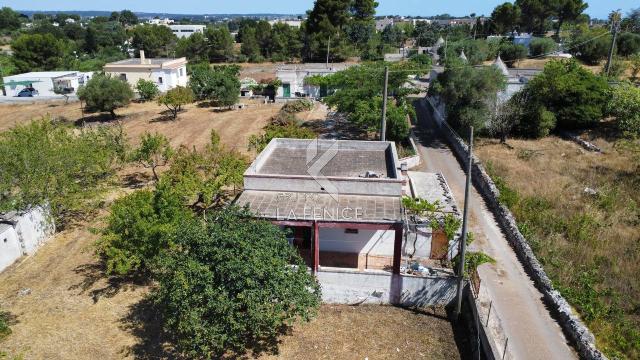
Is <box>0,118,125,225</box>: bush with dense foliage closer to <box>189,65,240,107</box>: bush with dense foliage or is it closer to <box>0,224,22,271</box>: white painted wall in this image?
<box>0,224,22,271</box>: white painted wall

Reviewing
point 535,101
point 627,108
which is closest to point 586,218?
point 627,108

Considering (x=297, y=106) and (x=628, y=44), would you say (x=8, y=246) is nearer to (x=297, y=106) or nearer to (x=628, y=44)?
(x=297, y=106)

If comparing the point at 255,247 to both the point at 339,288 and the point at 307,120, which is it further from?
the point at 307,120

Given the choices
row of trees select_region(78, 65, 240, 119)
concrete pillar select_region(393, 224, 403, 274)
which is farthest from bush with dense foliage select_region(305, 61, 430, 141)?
concrete pillar select_region(393, 224, 403, 274)

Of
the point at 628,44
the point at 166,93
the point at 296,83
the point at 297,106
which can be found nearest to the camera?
the point at 297,106

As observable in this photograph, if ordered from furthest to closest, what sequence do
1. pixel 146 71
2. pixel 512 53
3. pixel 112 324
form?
1. pixel 512 53
2. pixel 146 71
3. pixel 112 324

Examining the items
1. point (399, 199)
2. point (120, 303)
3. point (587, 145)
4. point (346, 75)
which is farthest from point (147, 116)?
point (587, 145)
